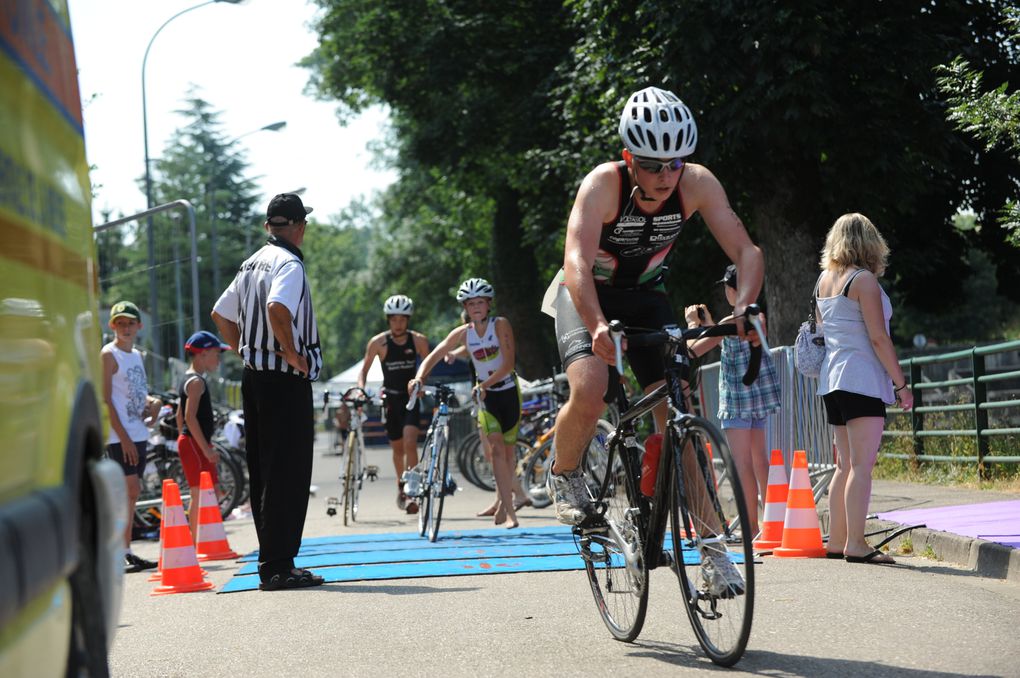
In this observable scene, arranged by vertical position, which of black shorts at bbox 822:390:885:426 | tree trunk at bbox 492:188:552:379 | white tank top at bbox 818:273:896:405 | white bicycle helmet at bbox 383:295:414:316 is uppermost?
tree trunk at bbox 492:188:552:379

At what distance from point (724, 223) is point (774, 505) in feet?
12.9

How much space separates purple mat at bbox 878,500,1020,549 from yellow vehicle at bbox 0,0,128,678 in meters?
5.44

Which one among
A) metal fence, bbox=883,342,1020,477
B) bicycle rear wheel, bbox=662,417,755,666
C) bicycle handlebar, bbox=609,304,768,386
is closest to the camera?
bicycle rear wheel, bbox=662,417,755,666

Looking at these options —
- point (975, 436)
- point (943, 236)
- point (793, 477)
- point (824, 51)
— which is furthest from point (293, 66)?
point (793, 477)

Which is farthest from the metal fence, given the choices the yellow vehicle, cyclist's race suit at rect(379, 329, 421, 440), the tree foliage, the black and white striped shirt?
the yellow vehicle

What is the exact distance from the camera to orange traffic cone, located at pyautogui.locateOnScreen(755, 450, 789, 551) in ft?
30.5

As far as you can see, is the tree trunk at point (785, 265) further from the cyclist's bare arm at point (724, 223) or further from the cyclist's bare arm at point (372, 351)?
the cyclist's bare arm at point (724, 223)

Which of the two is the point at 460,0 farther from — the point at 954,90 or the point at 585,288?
the point at 585,288

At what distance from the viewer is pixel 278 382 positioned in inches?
340

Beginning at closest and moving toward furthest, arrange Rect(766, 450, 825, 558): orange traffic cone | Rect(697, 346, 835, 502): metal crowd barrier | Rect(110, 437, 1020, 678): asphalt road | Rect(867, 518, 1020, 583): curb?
Rect(110, 437, 1020, 678): asphalt road
Rect(867, 518, 1020, 583): curb
Rect(766, 450, 825, 558): orange traffic cone
Rect(697, 346, 835, 502): metal crowd barrier

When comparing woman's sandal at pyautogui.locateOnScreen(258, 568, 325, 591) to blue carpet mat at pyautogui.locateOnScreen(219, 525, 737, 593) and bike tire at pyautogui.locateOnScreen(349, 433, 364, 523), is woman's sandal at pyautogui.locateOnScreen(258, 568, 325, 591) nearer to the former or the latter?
blue carpet mat at pyautogui.locateOnScreen(219, 525, 737, 593)

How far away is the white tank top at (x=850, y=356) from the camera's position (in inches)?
327

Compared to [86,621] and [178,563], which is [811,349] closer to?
[178,563]

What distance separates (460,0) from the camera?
32.2 metres
